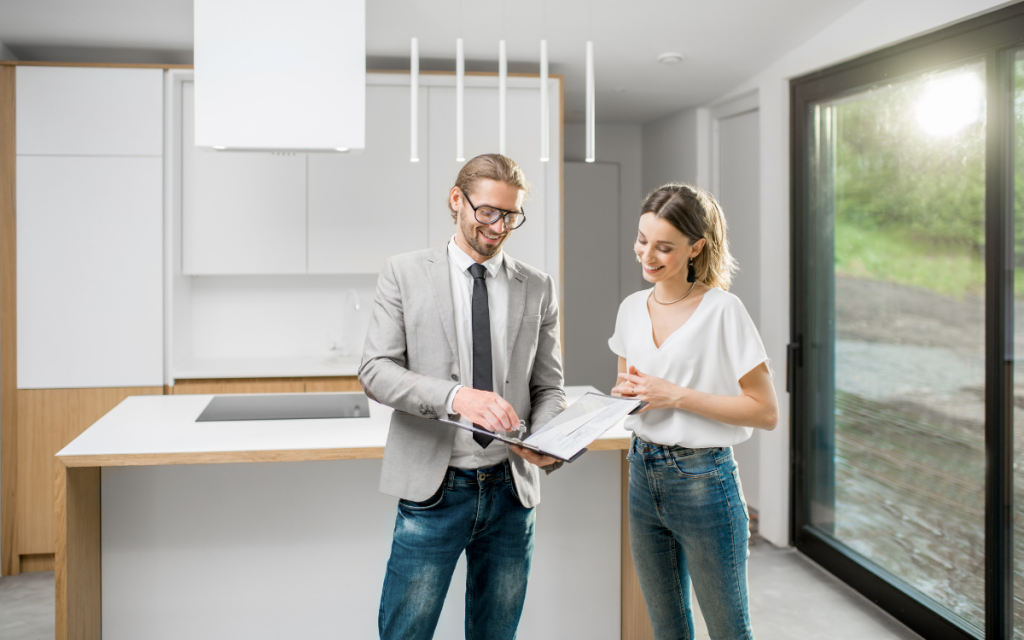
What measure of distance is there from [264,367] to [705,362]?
272 cm

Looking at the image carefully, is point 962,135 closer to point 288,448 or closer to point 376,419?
point 376,419

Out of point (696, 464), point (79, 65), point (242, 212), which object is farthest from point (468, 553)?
point (79, 65)

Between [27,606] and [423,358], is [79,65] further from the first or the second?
[423,358]

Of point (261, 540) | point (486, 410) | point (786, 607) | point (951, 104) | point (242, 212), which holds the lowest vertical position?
point (786, 607)

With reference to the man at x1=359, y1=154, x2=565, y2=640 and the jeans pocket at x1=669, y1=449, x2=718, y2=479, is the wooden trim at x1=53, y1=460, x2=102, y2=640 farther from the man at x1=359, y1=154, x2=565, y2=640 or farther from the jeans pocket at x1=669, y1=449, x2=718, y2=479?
the jeans pocket at x1=669, y1=449, x2=718, y2=479

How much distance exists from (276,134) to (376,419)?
3.40ft

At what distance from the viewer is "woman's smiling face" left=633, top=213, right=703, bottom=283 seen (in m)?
1.46

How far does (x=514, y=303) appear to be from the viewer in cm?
161

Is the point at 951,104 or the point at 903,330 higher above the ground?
the point at 951,104

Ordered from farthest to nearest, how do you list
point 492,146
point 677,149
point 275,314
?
point 677,149
point 275,314
point 492,146

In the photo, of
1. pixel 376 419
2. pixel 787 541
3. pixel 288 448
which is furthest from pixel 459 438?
pixel 787 541

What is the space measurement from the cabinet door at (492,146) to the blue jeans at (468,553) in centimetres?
222

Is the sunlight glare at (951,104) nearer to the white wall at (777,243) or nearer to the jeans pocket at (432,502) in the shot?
the white wall at (777,243)

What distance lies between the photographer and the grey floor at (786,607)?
2.73m
